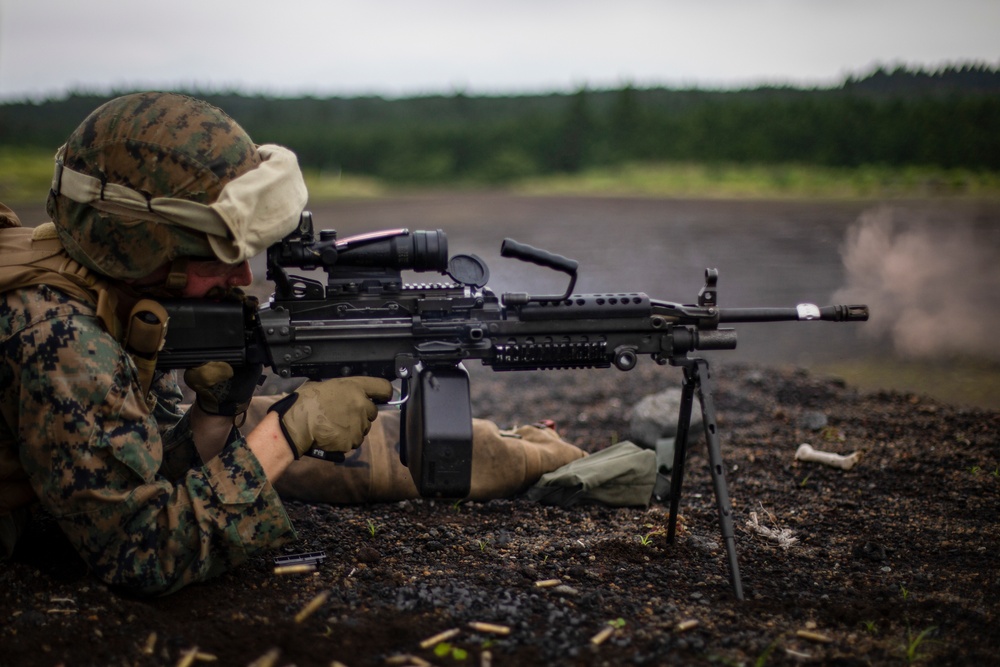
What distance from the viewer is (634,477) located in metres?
4.89

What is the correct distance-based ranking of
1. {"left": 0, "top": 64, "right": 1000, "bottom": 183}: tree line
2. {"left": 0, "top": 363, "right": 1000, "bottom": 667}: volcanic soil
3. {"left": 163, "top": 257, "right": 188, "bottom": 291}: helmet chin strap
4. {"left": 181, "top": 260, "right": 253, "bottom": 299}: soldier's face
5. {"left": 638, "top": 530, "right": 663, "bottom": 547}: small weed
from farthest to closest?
{"left": 0, "top": 64, "right": 1000, "bottom": 183}: tree line < {"left": 638, "top": 530, "right": 663, "bottom": 547}: small weed < {"left": 181, "top": 260, "right": 253, "bottom": 299}: soldier's face < {"left": 163, "top": 257, "right": 188, "bottom": 291}: helmet chin strap < {"left": 0, "top": 363, "right": 1000, "bottom": 667}: volcanic soil

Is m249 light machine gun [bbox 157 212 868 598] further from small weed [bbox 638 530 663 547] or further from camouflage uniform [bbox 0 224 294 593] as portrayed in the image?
small weed [bbox 638 530 663 547]

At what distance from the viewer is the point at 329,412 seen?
3539 mm

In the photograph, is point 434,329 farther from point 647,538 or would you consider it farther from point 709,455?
point 647,538

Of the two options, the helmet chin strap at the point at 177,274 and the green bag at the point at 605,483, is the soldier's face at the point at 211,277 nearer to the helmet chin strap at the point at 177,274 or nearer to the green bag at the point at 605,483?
the helmet chin strap at the point at 177,274

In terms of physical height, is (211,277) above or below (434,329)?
above

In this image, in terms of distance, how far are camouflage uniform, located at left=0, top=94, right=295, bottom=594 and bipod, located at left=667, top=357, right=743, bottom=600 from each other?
193 centimetres

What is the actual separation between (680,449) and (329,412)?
1829 mm

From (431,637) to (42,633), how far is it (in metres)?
1.45

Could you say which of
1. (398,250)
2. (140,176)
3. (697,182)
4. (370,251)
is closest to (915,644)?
(398,250)

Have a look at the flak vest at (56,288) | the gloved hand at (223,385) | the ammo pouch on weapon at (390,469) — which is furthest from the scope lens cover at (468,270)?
the flak vest at (56,288)

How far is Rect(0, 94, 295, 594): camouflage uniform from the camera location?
2891mm

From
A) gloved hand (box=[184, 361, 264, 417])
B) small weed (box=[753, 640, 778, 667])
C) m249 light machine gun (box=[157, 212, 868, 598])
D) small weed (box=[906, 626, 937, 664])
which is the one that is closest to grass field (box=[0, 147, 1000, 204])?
m249 light machine gun (box=[157, 212, 868, 598])

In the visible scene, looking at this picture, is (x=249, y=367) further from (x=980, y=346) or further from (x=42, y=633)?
(x=980, y=346)
